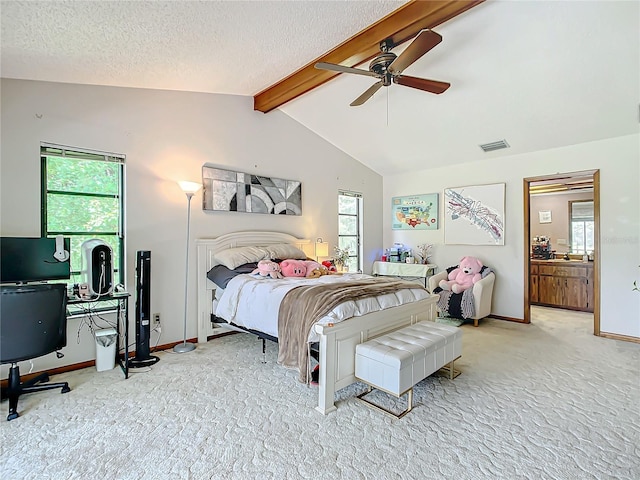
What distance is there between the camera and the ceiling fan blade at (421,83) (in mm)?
2949

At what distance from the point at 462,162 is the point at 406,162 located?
923 mm

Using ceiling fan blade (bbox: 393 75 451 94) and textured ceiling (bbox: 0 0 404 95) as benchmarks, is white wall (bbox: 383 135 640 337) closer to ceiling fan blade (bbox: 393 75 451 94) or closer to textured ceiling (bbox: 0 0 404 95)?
ceiling fan blade (bbox: 393 75 451 94)

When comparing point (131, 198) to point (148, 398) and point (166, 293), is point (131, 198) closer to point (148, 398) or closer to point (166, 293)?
point (166, 293)

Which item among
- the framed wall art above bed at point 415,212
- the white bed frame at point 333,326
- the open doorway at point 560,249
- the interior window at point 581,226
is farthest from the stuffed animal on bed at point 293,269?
the interior window at point 581,226

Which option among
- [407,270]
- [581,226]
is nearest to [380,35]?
[407,270]

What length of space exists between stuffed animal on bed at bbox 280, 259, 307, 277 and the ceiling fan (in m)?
1.94

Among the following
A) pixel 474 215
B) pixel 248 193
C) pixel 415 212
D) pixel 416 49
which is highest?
pixel 416 49

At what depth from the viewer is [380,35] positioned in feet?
9.52

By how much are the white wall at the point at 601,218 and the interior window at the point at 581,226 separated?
239cm

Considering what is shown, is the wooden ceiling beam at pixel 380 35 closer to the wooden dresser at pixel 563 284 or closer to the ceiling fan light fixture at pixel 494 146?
the ceiling fan light fixture at pixel 494 146

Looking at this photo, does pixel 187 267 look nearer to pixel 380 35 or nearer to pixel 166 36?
pixel 166 36

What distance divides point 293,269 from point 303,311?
1.30 m

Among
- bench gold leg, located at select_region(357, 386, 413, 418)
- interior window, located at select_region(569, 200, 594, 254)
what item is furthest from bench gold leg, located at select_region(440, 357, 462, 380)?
interior window, located at select_region(569, 200, 594, 254)

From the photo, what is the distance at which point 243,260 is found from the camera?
402 cm
